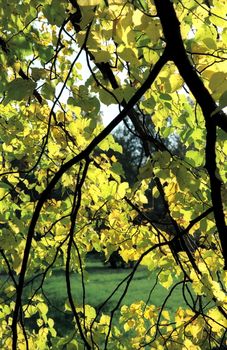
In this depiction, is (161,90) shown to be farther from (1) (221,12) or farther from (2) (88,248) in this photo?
(2) (88,248)

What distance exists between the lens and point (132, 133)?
2031 millimetres

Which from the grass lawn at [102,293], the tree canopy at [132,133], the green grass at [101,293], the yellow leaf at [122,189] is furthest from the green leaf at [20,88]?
the grass lawn at [102,293]

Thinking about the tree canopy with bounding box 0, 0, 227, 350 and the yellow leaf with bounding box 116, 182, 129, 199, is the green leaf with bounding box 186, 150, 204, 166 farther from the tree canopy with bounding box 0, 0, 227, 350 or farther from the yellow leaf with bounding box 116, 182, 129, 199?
the yellow leaf with bounding box 116, 182, 129, 199

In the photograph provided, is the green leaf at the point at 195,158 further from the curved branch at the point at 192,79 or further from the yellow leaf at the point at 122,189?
the curved branch at the point at 192,79

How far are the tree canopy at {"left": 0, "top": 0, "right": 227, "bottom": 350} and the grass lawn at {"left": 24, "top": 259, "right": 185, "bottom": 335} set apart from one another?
9726 mm

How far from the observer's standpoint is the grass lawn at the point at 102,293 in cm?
1508

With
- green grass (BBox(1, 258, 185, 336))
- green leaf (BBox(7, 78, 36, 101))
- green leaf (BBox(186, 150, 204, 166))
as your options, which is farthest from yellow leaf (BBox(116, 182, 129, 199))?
green grass (BBox(1, 258, 185, 336))

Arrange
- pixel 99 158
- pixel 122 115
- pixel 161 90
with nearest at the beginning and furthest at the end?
1. pixel 122 115
2. pixel 161 90
3. pixel 99 158

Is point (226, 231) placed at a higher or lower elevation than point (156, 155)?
lower

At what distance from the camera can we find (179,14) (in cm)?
180

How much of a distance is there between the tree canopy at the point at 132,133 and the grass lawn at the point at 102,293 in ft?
31.9

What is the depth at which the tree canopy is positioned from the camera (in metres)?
1.34

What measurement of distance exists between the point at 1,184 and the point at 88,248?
4.15ft

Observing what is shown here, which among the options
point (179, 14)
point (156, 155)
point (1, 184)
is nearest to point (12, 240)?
point (1, 184)
